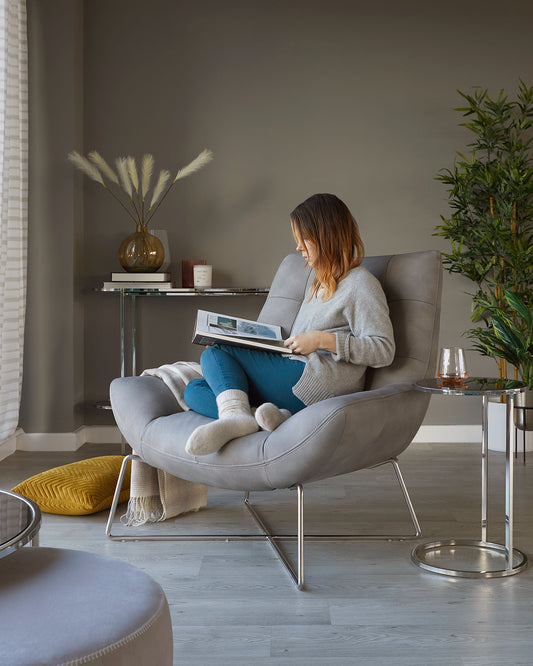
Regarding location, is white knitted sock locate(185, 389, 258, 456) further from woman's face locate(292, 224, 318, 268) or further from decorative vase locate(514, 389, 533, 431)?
decorative vase locate(514, 389, 533, 431)

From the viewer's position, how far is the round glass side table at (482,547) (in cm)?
198

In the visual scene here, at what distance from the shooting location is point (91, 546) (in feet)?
7.53

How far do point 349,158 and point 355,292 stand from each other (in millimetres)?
1746

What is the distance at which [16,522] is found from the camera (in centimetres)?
123

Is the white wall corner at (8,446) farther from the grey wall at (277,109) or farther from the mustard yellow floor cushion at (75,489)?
the mustard yellow floor cushion at (75,489)

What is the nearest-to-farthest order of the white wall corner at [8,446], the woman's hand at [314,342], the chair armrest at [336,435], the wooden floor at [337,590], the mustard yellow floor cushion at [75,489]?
the wooden floor at [337,590] < the chair armrest at [336,435] < the woman's hand at [314,342] < the mustard yellow floor cushion at [75,489] < the white wall corner at [8,446]

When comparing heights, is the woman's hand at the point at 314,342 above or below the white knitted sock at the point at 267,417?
above

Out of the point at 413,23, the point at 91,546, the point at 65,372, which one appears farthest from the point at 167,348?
the point at 413,23

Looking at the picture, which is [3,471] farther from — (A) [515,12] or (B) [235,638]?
(A) [515,12]

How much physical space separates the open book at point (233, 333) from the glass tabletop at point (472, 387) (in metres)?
0.46

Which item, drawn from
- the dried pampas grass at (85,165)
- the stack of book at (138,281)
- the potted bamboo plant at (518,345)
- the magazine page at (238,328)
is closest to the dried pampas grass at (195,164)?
the dried pampas grass at (85,165)

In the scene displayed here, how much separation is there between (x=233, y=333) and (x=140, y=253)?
149 centimetres

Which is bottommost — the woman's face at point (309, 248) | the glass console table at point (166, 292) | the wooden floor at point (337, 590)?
the wooden floor at point (337, 590)

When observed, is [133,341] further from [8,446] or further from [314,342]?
[314,342]
